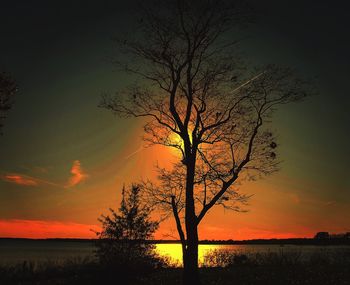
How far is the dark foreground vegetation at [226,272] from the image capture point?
2094cm

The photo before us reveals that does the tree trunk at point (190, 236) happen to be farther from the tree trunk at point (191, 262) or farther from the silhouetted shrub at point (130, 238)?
the silhouetted shrub at point (130, 238)

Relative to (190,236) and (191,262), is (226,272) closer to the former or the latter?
(191,262)

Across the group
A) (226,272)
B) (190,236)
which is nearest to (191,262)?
(190,236)

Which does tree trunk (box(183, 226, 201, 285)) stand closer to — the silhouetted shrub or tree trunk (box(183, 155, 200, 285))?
tree trunk (box(183, 155, 200, 285))

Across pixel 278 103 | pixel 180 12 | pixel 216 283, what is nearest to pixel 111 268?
pixel 216 283

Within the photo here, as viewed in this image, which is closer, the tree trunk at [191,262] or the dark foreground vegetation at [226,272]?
the tree trunk at [191,262]

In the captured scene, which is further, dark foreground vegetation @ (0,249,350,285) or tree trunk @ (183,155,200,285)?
dark foreground vegetation @ (0,249,350,285)

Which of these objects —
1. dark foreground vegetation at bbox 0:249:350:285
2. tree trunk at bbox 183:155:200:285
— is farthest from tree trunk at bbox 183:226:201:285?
dark foreground vegetation at bbox 0:249:350:285

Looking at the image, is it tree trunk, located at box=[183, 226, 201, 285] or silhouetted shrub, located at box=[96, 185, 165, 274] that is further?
silhouetted shrub, located at box=[96, 185, 165, 274]

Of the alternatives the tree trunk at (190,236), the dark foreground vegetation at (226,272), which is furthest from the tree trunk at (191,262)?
the dark foreground vegetation at (226,272)

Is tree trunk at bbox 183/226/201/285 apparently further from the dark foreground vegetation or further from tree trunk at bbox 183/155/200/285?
the dark foreground vegetation

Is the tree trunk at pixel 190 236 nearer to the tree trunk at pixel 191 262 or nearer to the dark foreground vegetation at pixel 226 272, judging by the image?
the tree trunk at pixel 191 262

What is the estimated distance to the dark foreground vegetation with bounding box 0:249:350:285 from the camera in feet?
68.7

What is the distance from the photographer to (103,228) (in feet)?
113
